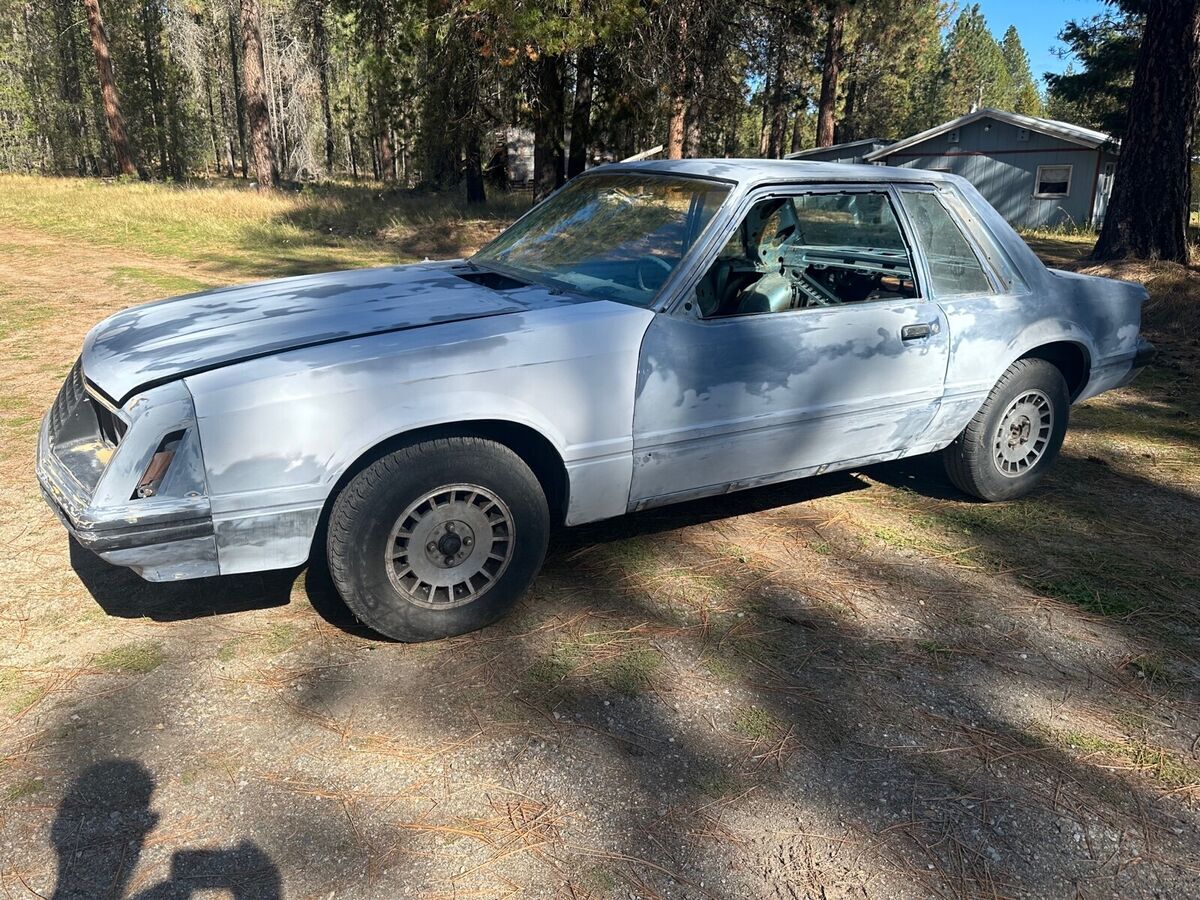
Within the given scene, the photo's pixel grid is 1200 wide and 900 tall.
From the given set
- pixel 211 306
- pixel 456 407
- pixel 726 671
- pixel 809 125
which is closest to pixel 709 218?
pixel 456 407

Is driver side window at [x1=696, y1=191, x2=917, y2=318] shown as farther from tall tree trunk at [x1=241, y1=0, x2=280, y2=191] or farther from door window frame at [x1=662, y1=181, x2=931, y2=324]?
tall tree trunk at [x1=241, y1=0, x2=280, y2=191]

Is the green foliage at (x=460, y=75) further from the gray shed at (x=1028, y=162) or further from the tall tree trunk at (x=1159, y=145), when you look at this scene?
the tall tree trunk at (x=1159, y=145)

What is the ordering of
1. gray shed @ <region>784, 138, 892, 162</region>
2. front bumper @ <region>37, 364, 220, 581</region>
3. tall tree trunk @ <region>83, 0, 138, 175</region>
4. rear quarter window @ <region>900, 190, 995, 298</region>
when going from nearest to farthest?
1. front bumper @ <region>37, 364, 220, 581</region>
2. rear quarter window @ <region>900, 190, 995, 298</region>
3. tall tree trunk @ <region>83, 0, 138, 175</region>
4. gray shed @ <region>784, 138, 892, 162</region>

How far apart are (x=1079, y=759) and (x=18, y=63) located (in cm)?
6029

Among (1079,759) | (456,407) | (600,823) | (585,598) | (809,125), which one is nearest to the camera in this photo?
(600,823)

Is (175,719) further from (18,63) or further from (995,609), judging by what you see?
(18,63)

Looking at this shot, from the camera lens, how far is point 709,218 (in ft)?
12.6

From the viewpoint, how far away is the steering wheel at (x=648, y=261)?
3.77 meters

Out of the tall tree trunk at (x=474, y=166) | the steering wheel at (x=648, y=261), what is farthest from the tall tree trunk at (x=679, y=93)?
the steering wheel at (x=648, y=261)

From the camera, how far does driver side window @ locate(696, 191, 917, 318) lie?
158 inches

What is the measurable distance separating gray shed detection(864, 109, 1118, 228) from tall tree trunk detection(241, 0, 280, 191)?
1958 cm

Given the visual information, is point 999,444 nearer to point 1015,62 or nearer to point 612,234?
point 612,234

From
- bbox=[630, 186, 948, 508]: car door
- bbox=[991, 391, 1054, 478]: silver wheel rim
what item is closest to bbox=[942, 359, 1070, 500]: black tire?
bbox=[991, 391, 1054, 478]: silver wheel rim

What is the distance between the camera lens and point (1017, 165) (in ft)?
95.8
